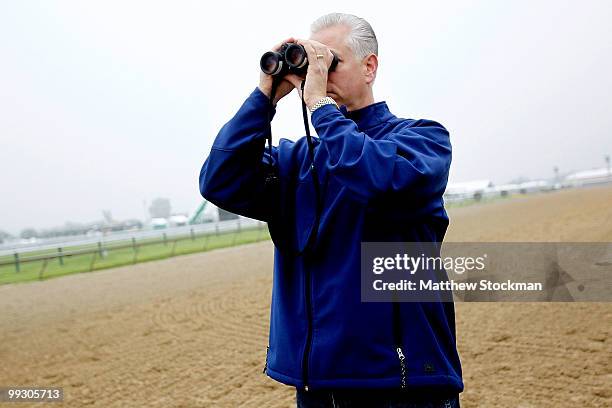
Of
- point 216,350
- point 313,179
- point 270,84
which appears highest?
point 270,84

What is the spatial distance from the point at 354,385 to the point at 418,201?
594mm

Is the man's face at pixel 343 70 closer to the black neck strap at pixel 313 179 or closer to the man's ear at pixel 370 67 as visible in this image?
the man's ear at pixel 370 67

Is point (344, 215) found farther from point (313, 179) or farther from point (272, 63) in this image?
point (272, 63)

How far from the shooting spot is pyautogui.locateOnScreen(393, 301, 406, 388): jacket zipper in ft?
4.91

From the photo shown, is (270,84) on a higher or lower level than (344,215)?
higher

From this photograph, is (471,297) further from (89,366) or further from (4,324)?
(4,324)

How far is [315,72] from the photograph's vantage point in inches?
64.2

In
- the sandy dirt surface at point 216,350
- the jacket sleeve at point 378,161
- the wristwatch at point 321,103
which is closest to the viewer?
the jacket sleeve at point 378,161

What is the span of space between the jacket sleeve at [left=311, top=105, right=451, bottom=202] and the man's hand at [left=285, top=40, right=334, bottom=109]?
0.21 ft

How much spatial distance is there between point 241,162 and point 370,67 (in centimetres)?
58

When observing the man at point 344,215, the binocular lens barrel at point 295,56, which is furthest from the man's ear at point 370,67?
the binocular lens barrel at point 295,56

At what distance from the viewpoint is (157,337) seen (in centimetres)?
764
